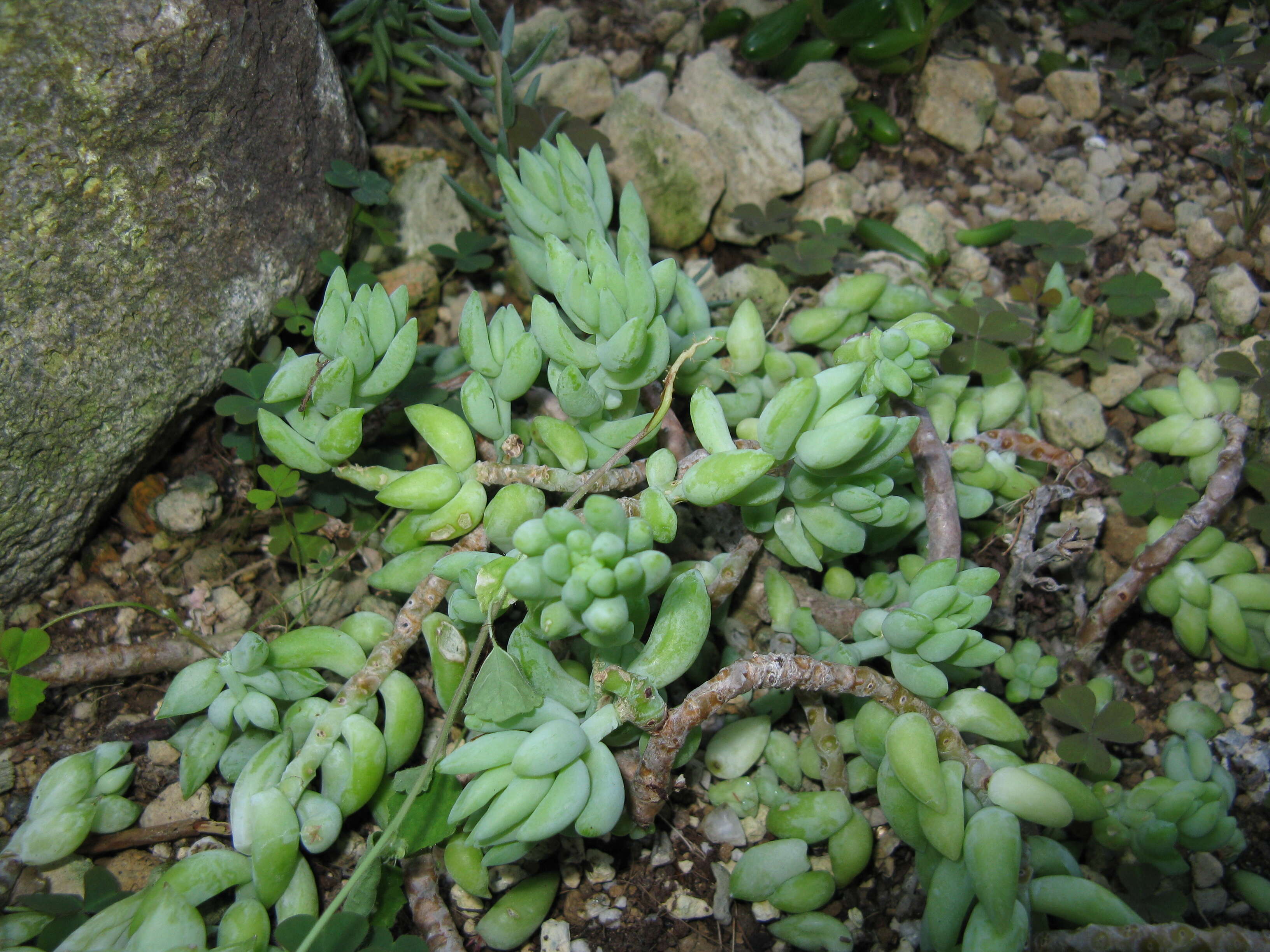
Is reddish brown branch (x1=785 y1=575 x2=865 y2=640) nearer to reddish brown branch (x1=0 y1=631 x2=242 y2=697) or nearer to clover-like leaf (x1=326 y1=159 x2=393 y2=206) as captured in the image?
reddish brown branch (x1=0 y1=631 x2=242 y2=697)

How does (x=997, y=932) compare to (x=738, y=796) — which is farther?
(x=738, y=796)

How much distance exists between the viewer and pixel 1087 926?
4.31 ft

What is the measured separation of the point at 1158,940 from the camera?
4.13 feet

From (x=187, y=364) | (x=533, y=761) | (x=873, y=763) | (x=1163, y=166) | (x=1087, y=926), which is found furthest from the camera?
(x=1163, y=166)

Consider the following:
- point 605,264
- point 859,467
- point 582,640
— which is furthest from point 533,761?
point 605,264

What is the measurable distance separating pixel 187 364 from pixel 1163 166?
297cm

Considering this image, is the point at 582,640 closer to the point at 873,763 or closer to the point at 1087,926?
the point at 873,763

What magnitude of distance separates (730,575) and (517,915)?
73 cm

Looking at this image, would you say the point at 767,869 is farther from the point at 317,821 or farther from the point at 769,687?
the point at 317,821

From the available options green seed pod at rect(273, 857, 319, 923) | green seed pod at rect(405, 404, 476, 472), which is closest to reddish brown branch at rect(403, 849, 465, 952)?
green seed pod at rect(273, 857, 319, 923)

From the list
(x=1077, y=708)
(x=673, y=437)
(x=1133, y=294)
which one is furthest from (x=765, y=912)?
(x=1133, y=294)

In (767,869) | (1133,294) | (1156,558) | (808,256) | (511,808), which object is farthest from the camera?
(808,256)

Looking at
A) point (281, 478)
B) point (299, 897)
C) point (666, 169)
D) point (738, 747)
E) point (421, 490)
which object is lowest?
point (738, 747)

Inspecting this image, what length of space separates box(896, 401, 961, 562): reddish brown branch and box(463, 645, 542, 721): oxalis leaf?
87cm
